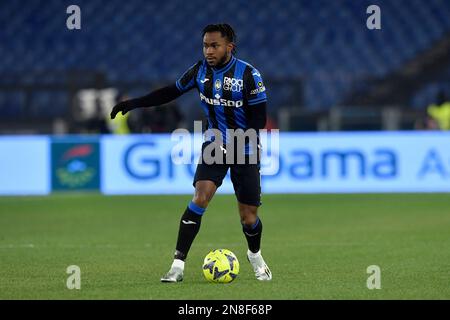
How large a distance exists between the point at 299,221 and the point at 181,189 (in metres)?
4.14

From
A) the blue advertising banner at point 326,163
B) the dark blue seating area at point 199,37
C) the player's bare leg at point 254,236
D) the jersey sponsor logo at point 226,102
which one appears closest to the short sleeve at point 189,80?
the jersey sponsor logo at point 226,102

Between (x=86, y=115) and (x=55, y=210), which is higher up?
(x=86, y=115)

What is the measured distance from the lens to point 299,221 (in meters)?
14.3

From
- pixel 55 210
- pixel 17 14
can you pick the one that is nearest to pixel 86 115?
pixel 17 14

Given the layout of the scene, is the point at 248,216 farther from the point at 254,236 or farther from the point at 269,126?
the point at 269,126

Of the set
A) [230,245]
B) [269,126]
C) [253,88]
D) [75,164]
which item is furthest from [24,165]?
[253,88]

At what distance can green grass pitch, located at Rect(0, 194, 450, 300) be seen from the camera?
7.78 metres

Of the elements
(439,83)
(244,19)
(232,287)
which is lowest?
(232,287)

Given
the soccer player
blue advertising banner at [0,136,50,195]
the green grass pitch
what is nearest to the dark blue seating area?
blue advertising banner at [0,136,50,195]

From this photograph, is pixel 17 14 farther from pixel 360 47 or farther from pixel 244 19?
pixel 360 47

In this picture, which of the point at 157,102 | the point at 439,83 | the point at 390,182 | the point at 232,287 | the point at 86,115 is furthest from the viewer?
the point at 439,83

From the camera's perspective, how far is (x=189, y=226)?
27.2ft

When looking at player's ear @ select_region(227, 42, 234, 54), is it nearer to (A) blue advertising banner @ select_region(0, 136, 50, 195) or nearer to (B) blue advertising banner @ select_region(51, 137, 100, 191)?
(B) blue advertising banner @ select_region(51, 137, 100, 191)

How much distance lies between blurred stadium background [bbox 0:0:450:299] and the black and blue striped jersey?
A: 50.5 inches
